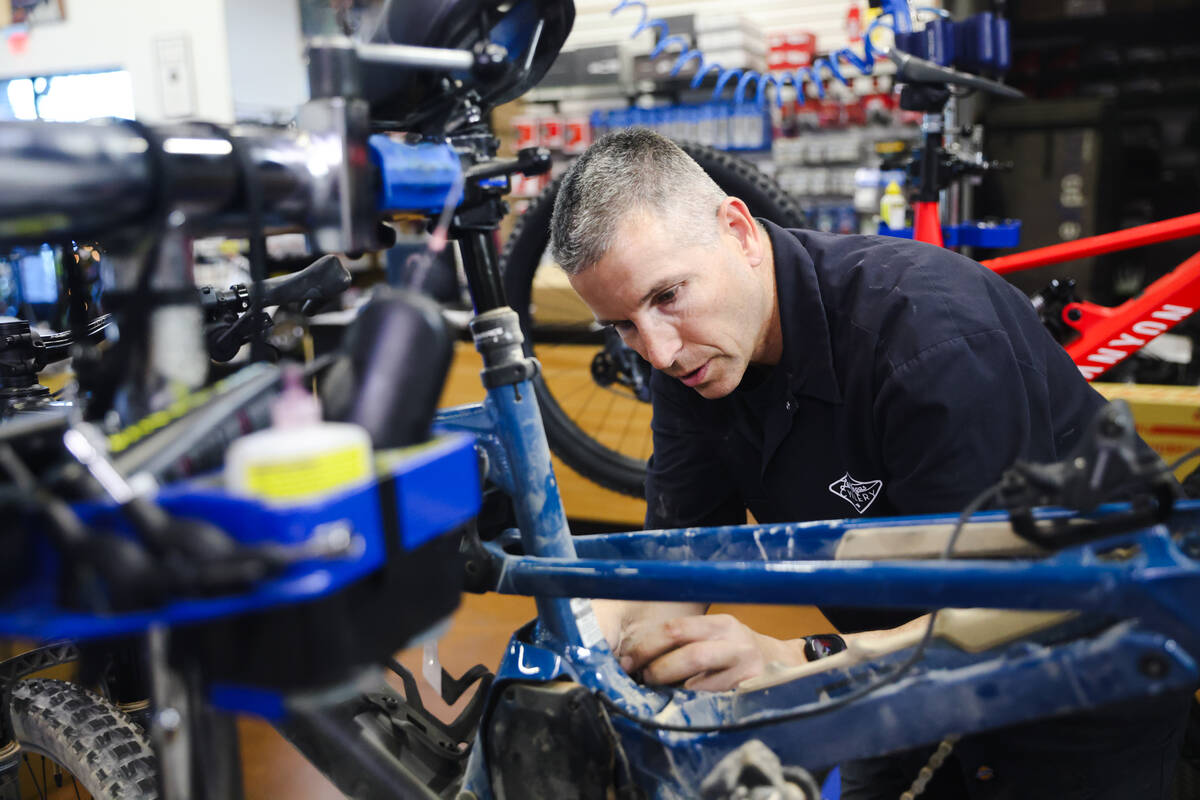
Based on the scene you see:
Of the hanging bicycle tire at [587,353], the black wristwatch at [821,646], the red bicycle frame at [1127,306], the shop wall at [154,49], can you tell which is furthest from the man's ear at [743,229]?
the shop wall at [154,49]

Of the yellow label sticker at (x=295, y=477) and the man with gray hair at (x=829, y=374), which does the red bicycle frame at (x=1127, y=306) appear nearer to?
the man with gray hair at (x=829, y=374)

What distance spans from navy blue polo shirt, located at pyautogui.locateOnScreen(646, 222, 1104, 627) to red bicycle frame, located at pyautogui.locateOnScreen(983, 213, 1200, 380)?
1127 mm

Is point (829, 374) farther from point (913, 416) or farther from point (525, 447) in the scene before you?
point (525, 447)

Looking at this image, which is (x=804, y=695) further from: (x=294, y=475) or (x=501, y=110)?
(x=501, y=110)

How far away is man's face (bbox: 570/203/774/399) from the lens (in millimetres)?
1098

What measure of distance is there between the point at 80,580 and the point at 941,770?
4.20 feet

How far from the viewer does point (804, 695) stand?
2.86 feet

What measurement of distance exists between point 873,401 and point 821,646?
298 millimetres

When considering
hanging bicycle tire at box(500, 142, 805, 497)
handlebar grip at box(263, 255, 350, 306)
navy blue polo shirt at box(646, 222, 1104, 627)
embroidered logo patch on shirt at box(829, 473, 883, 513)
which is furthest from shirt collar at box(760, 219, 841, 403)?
hanging bicycle tire at box(500, 142, 805, 497)

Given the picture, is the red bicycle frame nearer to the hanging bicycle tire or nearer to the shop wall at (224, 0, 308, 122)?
the hanging bicycle tire

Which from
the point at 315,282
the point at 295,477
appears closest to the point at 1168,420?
the point at 315,282

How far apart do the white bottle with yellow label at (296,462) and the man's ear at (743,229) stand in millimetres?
783

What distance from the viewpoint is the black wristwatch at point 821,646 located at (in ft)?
3.37

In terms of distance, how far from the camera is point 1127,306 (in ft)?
7.21
